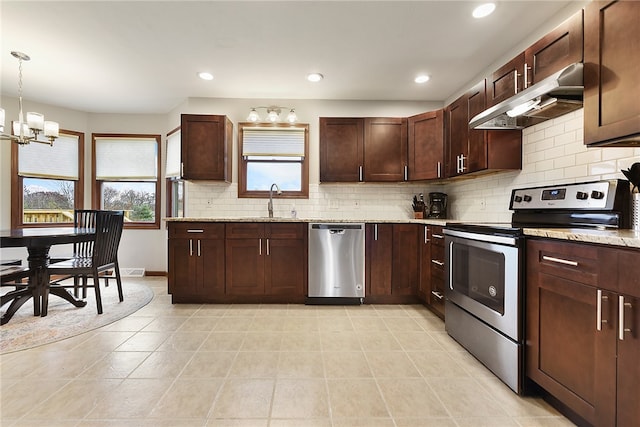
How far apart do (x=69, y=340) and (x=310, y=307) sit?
2061 mm

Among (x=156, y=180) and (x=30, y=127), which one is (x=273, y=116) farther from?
(x=30, y=127)

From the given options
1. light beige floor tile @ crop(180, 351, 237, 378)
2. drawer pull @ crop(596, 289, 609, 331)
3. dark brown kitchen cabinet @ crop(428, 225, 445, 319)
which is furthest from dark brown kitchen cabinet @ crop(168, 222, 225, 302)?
drawer pull @ crop(596, 289, 609, 331)

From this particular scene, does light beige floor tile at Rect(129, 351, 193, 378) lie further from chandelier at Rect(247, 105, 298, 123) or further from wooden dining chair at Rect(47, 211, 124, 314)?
chandelier at Rect(247, 105, 298, 123)

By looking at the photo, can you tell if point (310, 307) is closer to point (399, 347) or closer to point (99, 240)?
point (399, 347)

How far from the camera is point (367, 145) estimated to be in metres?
3.55

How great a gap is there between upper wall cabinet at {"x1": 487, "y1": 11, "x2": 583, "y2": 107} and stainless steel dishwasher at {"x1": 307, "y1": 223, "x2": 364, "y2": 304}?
1760 millimetres

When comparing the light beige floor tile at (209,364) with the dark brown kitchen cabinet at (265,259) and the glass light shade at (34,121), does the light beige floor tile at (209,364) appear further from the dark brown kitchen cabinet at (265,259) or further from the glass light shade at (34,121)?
the glass light shade at (34,121)

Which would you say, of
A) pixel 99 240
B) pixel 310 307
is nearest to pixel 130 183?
pixel 99 240

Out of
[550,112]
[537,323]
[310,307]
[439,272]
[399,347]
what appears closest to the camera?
[537,323]

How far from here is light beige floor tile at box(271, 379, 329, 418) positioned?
1.45 m

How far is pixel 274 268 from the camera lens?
314 centimetres

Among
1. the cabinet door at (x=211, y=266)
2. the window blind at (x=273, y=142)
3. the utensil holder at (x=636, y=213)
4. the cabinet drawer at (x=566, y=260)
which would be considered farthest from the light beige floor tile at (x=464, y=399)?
the window blind at (x=273, y=142)

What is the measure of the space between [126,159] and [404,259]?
4366 mm

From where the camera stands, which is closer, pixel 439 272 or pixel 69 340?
pixel 69 340
